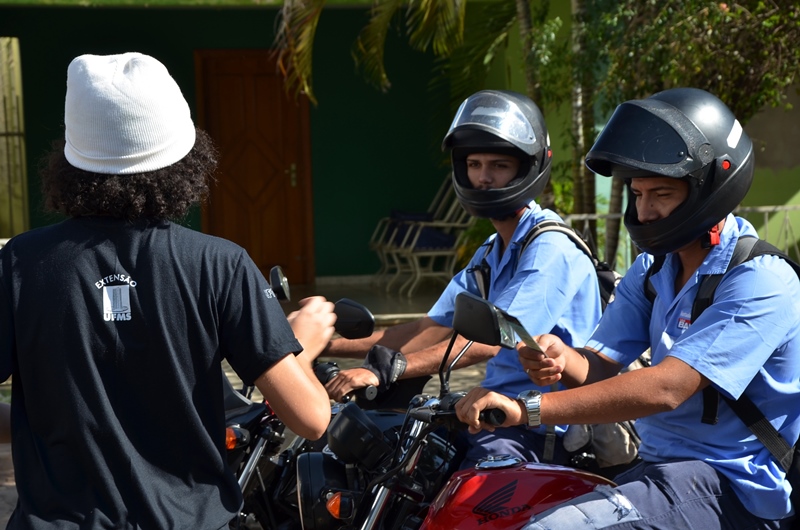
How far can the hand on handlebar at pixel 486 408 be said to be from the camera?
7.51 ft

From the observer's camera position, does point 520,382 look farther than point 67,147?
Yes

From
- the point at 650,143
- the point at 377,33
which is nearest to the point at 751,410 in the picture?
the point at 650,143

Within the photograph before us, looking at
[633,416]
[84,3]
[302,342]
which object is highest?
[84,3]

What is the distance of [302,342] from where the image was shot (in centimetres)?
210

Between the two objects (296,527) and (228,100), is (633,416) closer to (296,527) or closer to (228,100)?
(296,527)

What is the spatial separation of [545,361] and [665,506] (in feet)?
1.40

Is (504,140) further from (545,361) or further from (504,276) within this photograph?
(545,361)

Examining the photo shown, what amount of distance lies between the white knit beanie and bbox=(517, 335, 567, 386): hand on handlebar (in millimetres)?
993

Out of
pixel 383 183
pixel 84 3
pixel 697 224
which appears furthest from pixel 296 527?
pixel 383 183

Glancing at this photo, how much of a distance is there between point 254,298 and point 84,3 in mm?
8813

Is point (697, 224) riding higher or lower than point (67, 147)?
lower

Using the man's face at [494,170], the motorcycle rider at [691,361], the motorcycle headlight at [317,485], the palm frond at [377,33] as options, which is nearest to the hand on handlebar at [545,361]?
the motorcycle rider at [691,361]

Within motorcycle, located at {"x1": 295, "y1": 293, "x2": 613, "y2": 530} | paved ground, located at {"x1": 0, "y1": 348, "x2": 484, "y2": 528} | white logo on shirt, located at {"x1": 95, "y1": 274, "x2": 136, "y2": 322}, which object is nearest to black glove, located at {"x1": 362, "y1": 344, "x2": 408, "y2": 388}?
motorcycle, located at {"x1": 295, "y1": 293, "x2": 613, "y2": 530}

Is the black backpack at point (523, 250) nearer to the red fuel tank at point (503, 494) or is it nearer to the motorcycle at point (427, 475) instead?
the motorcycle at point (427, 475)
